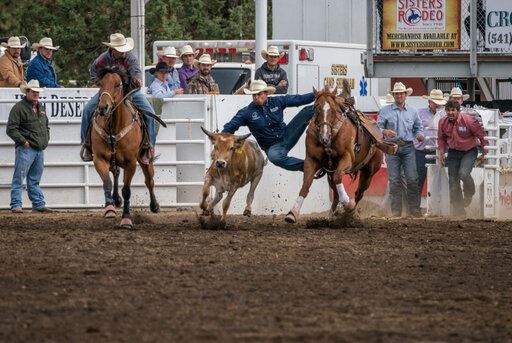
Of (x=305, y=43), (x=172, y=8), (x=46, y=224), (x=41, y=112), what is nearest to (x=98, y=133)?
(x=46, y=224)

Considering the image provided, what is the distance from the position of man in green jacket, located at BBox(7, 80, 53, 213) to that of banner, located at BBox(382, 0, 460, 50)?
5746 millimetres

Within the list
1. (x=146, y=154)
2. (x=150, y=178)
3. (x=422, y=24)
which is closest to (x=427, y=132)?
(x=422, y=24)

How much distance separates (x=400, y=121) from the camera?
18953mm

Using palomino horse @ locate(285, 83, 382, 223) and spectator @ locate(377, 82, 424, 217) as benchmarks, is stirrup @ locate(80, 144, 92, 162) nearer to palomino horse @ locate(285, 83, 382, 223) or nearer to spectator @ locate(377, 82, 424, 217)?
palomino horse @ locate(285, 83, 382, 223)

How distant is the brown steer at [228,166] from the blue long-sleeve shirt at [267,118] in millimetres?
206

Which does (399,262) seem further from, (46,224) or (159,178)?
(159,178)

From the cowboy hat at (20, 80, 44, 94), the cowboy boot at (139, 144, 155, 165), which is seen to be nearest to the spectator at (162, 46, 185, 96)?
the cowboy hat at (20, 80, 44, 94)

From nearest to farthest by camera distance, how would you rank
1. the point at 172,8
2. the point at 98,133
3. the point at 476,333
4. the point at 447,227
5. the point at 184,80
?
the point at 476,333 < the point at 98,133 < the point at 447,227 < the point at 184,80 < the point at 172,8

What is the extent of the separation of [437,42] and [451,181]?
323 cm

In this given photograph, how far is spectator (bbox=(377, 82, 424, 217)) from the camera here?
19.0 metres

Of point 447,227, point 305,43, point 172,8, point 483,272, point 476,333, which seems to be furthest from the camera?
point 172,8

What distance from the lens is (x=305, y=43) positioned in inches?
955

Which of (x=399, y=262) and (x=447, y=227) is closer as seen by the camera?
(x=399, y=262)

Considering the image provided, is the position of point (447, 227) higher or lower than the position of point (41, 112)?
lower
